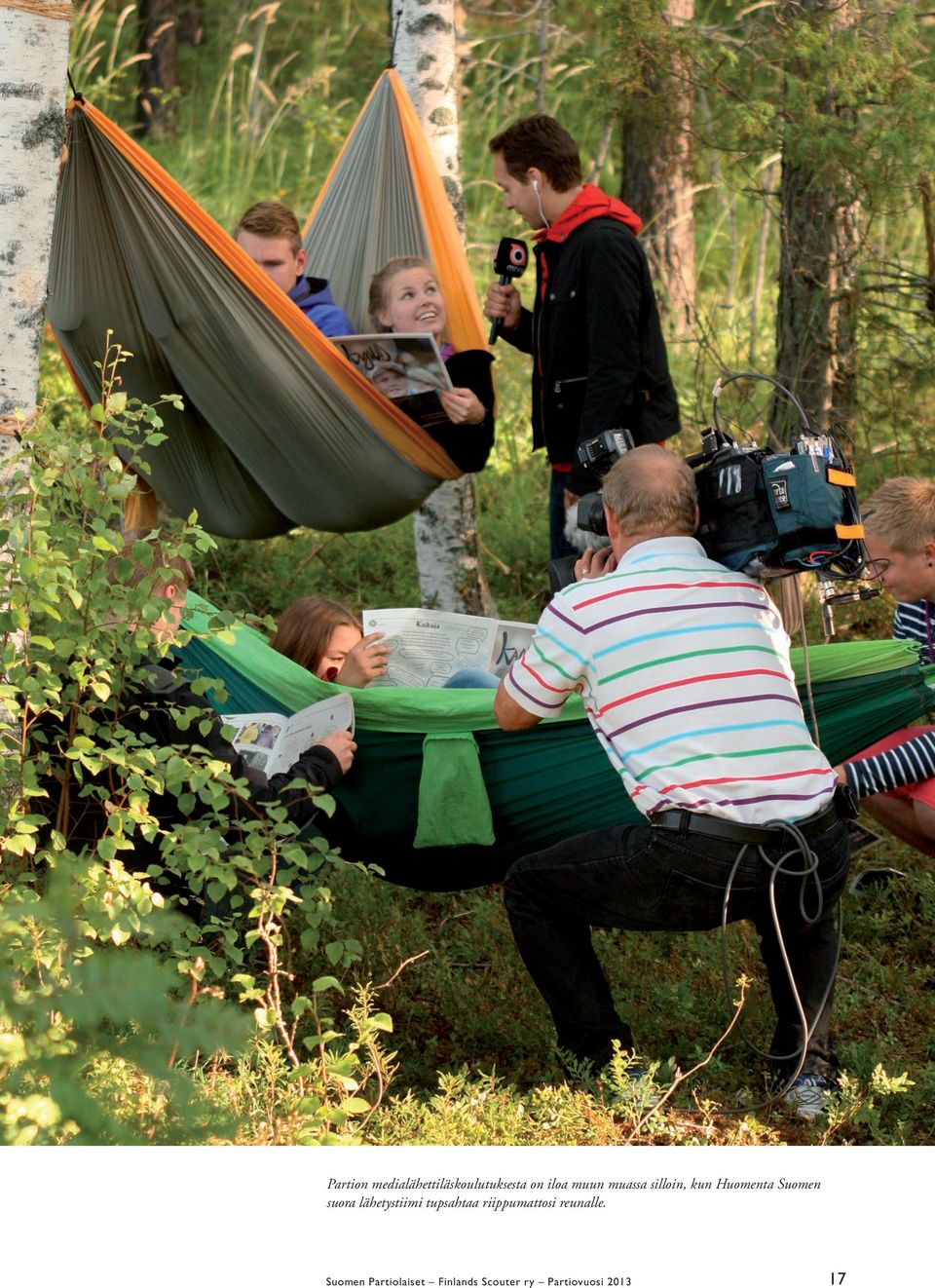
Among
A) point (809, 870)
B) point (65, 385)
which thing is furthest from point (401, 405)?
point (65, 385)

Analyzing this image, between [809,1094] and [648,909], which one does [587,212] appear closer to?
[648,909]

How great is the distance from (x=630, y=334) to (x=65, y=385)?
3506 mm

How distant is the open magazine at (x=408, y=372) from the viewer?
11.8ft

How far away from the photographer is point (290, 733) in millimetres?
2812

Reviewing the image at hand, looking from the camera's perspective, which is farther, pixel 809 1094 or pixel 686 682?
pixel 809 1094

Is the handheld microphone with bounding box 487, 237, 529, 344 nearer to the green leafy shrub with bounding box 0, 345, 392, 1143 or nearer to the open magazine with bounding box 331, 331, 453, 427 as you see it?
the open magazine with bounding box 331, 331, 453, 427

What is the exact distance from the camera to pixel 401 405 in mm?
3607

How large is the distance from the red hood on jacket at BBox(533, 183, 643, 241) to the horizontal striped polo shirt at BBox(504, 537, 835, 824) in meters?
1.48

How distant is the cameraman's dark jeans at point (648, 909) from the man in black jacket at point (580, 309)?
1.30 meters

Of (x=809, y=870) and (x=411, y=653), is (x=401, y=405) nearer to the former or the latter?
(x=411, y=653)

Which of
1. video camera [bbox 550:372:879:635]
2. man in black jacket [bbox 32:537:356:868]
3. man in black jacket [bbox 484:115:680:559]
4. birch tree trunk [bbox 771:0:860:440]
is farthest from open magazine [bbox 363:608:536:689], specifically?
birch tree trunk [bbox 771:0:860:440]

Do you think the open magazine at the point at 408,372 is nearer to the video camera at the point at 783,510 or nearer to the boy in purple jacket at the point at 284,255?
the boy in purple jacket at the point at 284,255

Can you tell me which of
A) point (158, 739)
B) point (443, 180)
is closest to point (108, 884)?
point (158, 739)

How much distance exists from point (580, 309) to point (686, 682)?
156cm
